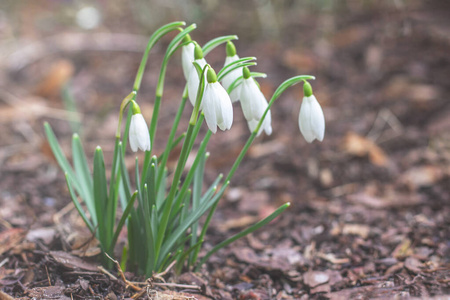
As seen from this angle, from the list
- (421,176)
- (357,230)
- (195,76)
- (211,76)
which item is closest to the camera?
(211,76)

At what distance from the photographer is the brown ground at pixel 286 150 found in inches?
72.4

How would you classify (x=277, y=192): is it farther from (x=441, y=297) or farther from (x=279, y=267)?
(x=441, y=297)

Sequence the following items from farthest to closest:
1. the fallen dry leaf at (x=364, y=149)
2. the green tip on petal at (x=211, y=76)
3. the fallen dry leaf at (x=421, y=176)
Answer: the fallen dry leaf at (x=364, y=149) → the fallen dry leaf at (x=421, y=176) → the green tip on petal at (x=211, y=76)

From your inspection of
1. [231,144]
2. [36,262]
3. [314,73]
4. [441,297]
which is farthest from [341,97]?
[36,262]

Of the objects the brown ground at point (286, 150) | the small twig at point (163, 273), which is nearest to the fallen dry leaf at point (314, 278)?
the brown ground at point (286, 150)

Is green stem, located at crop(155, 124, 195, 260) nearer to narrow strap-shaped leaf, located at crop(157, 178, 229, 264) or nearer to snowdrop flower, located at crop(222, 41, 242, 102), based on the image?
narrow strap-shaped leaf, located at crop(157, 178, 229, 264)

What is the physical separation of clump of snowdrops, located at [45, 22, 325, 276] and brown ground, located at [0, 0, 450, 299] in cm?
14

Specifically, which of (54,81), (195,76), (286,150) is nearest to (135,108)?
(195,76)

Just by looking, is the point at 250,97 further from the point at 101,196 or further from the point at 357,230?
the point at 357,230

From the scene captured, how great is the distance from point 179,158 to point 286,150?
1655mm

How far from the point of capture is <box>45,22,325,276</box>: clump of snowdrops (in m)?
1.44

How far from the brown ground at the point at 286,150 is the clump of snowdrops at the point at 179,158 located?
0.14 meters

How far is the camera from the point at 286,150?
3.16 metres

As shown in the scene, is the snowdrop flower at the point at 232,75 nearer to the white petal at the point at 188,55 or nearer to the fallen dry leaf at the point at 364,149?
the white petal at the point at 188,55
